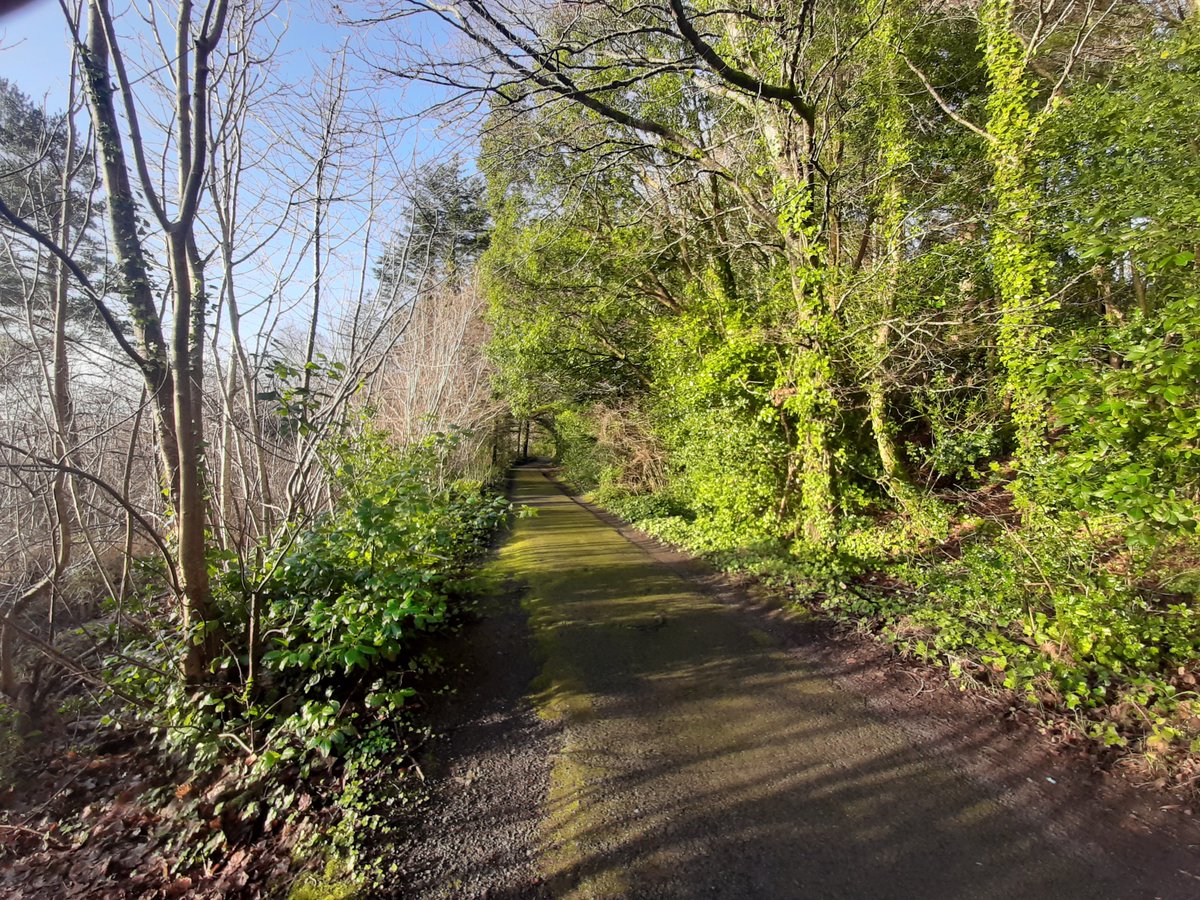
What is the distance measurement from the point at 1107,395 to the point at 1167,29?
6.70 metres

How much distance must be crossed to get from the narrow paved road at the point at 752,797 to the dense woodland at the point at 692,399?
3.32 feet

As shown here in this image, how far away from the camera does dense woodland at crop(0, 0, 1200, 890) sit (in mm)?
Result: 2910

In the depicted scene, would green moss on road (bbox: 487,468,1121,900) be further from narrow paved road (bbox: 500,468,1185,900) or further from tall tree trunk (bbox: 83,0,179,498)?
tall tree trunk (bbox: 83,0,179,498)

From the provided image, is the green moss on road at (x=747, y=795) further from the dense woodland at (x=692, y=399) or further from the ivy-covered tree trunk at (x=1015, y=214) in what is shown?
the ivy-covered tree trunk at (x=1015, y=214)

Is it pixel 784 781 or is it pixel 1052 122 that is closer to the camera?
pixel 784 781

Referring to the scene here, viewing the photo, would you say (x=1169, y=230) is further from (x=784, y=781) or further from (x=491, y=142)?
(x=491, y=142)

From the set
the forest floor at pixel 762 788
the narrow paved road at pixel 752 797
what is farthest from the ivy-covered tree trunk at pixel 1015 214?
the narrow paved road at pixel 752 797

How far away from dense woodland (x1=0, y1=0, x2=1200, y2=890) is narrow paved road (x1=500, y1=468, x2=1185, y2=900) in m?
1.01

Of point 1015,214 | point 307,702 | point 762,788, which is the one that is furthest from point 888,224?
point 307,702

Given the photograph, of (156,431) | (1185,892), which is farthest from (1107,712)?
(156,431)

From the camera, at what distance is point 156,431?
3.38m

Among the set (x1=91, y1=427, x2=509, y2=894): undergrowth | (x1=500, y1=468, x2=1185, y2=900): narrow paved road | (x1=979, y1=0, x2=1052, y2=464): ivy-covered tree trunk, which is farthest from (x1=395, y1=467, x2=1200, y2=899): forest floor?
(x1=979, y1=0, x2=1052, y2=464): ivy-covered tree trunk

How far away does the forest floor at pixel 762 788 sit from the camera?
218 centimetres

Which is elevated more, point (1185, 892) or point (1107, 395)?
point (1107, 395)
